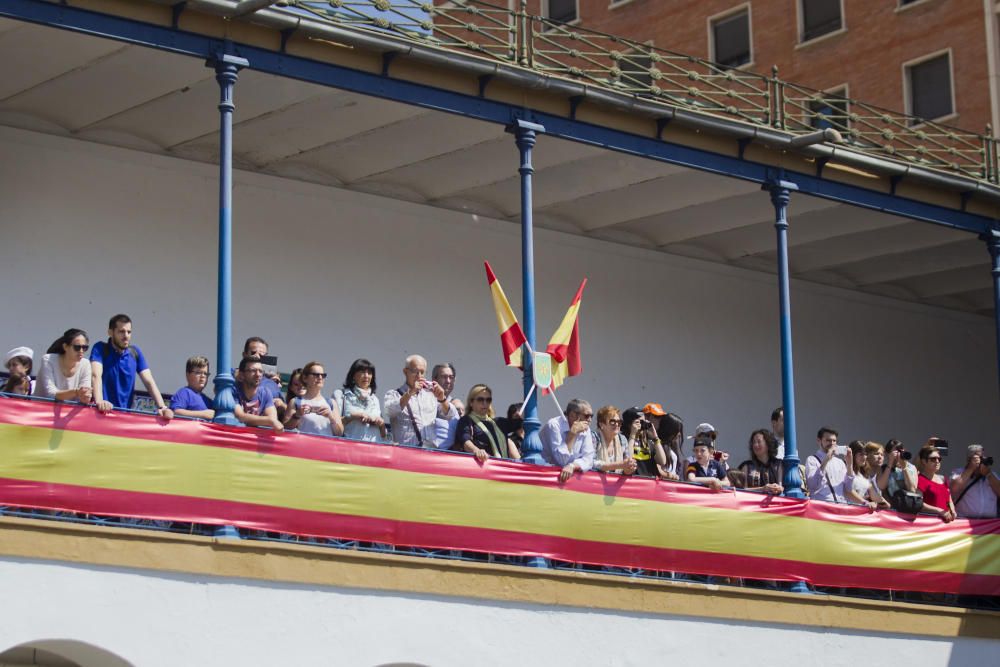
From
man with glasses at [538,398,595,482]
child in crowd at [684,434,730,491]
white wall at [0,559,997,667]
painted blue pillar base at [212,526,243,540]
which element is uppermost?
man with glasses at [538,398,595,482]

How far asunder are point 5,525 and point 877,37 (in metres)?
22.0

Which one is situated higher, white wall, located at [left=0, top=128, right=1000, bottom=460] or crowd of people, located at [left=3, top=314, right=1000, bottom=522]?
white wall, located at [left=0, top=128, right=1000, bottom=460]

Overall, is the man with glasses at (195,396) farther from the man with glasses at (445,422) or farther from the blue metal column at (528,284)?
the blue metal column at (528,284)

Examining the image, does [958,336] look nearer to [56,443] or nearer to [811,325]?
[811,325]

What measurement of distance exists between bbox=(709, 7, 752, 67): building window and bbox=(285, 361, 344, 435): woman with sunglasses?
1984 centimetres

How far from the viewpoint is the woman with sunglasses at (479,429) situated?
44.9ft

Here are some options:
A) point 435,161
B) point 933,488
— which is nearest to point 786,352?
point 933,488

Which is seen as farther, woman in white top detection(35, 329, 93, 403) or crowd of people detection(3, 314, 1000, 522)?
crowd of people detection(3, 314, 1000, 522)

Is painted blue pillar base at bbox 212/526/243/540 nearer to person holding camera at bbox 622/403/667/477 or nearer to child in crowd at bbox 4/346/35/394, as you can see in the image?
child in crowd at bbox 4/346/35/394

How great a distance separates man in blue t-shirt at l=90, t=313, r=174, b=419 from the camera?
40.3 feet

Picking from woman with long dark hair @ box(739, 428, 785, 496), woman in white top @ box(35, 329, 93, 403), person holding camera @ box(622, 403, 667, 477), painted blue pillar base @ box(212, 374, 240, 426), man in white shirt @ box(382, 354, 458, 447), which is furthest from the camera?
woman with long dark hair @ box(739, 428, 785, 496)

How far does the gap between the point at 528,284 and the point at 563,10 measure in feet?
66.9

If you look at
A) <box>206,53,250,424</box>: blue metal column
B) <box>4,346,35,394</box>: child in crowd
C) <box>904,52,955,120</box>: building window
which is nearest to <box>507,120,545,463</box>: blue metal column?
<box>206,53,250,424</box>: blue metal column

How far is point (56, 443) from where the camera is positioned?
1140 centimetres
